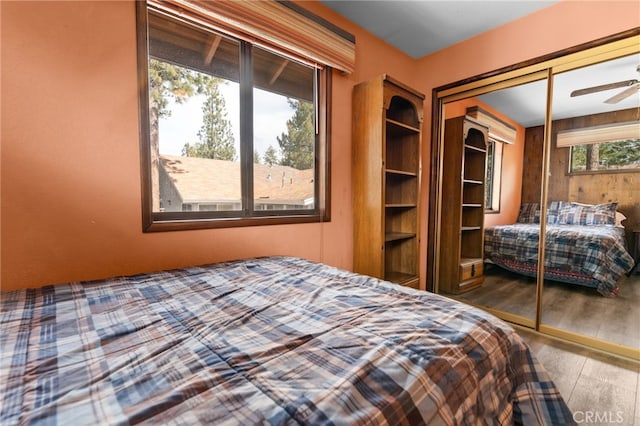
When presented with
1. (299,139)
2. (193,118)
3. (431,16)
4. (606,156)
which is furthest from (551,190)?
(193,118)

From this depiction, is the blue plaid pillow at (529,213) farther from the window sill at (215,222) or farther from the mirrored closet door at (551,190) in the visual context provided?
the window sill at (215,222)

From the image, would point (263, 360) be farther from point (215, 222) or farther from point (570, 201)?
point (570, 201)

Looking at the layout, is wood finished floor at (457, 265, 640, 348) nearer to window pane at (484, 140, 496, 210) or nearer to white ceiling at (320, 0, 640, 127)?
window pane at (484, 140, 496, 210)

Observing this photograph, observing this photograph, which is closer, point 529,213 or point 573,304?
point 573,304

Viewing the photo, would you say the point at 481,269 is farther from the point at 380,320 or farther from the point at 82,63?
the point at 82,63

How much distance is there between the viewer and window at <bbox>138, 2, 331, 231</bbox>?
1473 millimetres

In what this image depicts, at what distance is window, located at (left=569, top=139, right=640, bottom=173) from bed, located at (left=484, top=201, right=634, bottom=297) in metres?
0.26

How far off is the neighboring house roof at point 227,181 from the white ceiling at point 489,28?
138cm

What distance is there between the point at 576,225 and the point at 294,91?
2371 mm

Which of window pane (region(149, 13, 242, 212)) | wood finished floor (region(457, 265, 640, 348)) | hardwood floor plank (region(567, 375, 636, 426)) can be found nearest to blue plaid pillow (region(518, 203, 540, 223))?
wood finished floor (region(457, 265, 640, 348))

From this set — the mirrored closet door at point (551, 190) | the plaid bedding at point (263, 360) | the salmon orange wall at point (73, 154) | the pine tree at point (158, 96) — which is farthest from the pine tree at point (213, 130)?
the mirrored closet door at point (551, 190)

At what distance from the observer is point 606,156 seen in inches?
74.6

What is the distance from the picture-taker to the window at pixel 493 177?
7.95 feet

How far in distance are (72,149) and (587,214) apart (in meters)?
3.20
